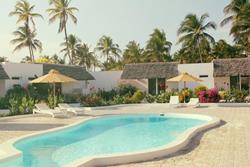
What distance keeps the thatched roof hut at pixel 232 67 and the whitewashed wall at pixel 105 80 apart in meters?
9.88

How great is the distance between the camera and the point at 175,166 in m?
7.71

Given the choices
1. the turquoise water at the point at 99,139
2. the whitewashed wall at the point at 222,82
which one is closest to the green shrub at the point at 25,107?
the turquoise water at the point at 99,139

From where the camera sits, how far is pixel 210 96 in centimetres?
2497

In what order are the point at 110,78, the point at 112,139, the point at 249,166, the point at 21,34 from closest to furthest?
the point at 249,166 < the point at 112,139 < the point at 110,78 < the point at 21,34

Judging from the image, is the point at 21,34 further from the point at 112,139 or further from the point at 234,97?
the point at 112,139

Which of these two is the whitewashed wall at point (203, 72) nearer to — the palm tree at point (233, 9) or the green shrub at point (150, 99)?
the green shrub at point (150, 99)


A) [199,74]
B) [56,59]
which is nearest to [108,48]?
[56,59]

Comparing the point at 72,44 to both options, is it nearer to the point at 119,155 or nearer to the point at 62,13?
the point at 62,13

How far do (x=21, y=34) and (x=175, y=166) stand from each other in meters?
43.0

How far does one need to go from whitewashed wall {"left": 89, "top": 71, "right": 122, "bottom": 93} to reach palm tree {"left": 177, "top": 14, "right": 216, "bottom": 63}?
11.7 m

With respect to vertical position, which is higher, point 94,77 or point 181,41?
point 181,41

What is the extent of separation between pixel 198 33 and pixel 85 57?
22.9 meters

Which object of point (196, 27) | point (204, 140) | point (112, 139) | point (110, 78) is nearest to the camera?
point (204, 140)

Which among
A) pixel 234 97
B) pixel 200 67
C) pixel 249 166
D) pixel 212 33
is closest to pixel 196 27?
pixel 212 33
